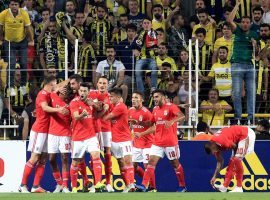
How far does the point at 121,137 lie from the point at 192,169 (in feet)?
7.42

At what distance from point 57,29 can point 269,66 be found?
196 inches

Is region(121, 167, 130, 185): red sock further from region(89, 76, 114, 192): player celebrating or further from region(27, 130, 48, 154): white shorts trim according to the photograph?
region(27, 130, 48, 154): white shorts trim

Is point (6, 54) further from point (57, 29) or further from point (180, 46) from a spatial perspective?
point (180, 46)

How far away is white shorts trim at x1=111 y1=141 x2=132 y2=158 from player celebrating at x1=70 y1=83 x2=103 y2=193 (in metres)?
1.13

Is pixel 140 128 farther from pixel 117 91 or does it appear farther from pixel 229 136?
pixel 229 136

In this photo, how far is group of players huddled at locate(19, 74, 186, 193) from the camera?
24469mm

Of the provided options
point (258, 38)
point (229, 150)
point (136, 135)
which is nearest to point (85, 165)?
point (136, 135)

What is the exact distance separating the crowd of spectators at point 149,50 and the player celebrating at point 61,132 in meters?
2.77

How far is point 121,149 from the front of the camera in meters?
25.5

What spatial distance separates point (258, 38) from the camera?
94.5 ft

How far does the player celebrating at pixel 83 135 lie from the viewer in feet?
79.5

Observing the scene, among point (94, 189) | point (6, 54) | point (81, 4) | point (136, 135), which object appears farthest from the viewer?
point (81, 4)

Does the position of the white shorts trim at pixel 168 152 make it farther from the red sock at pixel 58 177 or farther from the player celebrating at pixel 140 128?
the red sock at pixel 58 177

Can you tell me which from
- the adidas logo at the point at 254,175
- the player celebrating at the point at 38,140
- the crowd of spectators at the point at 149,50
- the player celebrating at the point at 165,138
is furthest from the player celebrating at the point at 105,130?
the adidas logo at the point at 254,175
